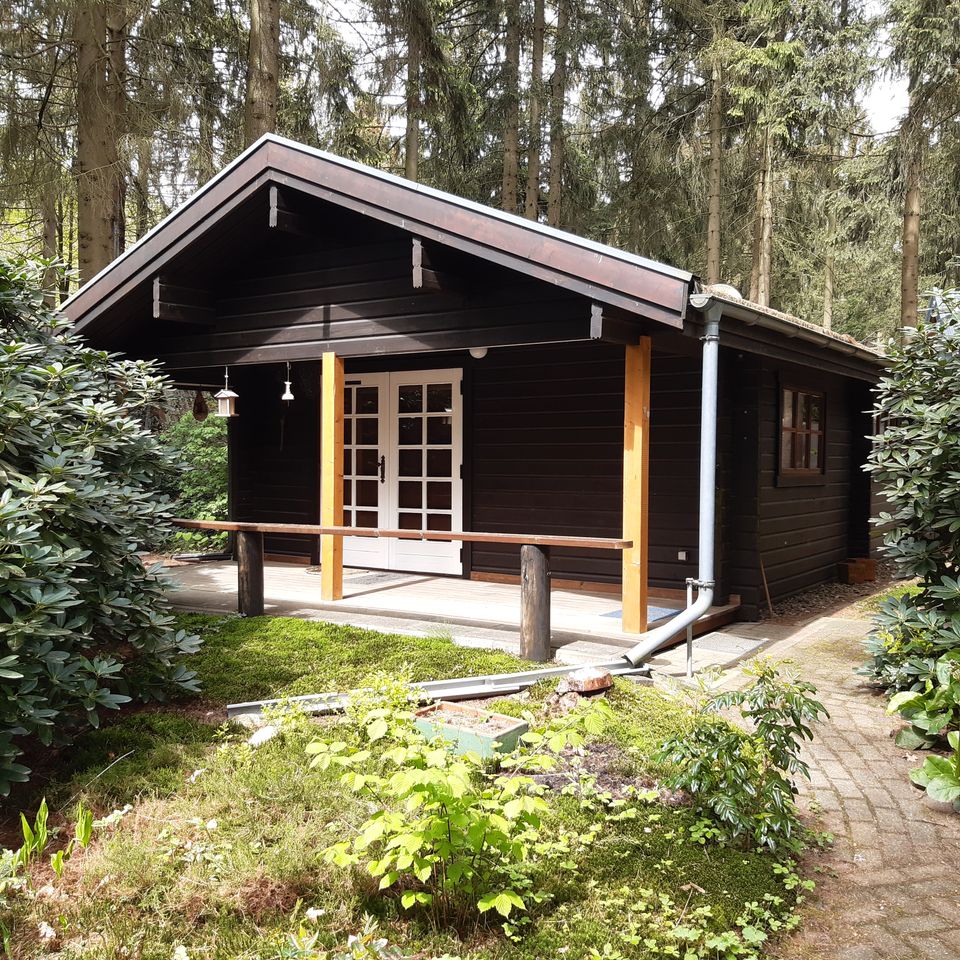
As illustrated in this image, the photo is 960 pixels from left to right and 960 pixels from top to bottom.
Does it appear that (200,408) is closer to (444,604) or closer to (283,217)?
(283,217)

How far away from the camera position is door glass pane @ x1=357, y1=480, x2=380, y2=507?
8.92 meters

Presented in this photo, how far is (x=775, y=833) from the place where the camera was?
9.44 ft

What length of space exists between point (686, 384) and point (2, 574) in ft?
17.9

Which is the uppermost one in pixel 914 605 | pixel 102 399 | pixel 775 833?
pixel 102 399

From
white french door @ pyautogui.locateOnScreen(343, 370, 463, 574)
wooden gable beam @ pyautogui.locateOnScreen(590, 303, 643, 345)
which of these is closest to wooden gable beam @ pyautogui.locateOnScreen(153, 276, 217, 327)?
white french door @ pyautogui.locateOnScreen(343, 370, 463, 574)

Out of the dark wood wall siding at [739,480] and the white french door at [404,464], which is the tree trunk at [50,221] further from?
the dark wood wall siding at [739,480]

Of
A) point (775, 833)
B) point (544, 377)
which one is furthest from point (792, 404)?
point (775, 833)

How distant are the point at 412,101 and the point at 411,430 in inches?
226

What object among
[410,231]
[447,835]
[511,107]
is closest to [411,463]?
[410,231]

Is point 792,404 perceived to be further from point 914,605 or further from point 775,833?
point 775,833

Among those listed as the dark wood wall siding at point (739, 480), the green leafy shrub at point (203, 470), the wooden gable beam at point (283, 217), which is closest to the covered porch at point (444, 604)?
the dark wood wall siding at point (739, 480)

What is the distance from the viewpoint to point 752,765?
9.93ft

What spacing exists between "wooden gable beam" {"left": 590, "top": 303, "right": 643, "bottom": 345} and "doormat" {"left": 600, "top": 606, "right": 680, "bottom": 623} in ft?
6.62

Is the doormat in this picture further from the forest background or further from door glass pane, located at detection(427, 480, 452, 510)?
the forest background
